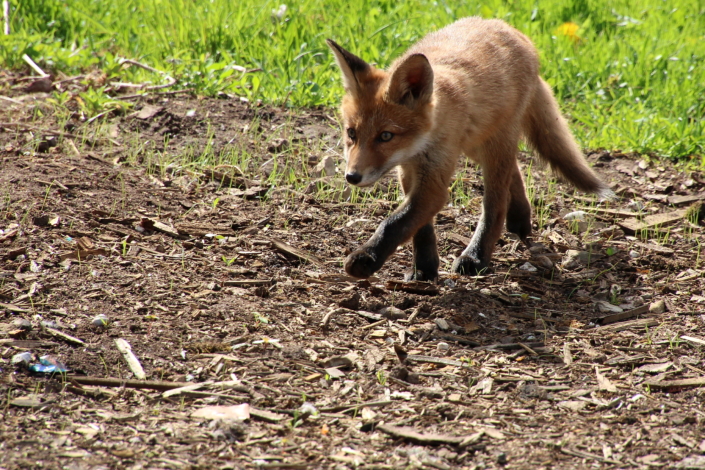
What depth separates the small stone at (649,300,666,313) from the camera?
4.25 meters

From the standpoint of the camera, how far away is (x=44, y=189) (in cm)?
473

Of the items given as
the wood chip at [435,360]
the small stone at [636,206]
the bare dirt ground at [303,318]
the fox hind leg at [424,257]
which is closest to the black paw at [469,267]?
the bare dirt ground at [303,318]

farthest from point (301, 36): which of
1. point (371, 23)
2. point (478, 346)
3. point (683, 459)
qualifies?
point (683, 459)

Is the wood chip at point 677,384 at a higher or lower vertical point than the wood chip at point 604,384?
higher

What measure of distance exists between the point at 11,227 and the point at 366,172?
2161mm

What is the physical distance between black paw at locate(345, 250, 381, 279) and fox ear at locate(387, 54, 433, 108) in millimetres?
997

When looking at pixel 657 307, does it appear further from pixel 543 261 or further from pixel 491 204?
pixel 491 204

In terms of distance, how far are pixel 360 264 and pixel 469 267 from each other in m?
1.07

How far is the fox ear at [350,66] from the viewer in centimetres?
439

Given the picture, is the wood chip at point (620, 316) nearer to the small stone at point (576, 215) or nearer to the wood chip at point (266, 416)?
the small stone at point (576, 215)

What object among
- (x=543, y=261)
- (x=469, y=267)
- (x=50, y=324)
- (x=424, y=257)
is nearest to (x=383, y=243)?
(x=424, y=257)

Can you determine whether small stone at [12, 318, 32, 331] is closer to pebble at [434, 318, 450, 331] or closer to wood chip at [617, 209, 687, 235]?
pebble at [434, 318, 450, 331]

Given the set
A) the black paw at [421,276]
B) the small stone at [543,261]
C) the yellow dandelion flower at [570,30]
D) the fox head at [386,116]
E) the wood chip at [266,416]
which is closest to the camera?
the wood chip at [266,416]

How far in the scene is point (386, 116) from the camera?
4.35 metres
